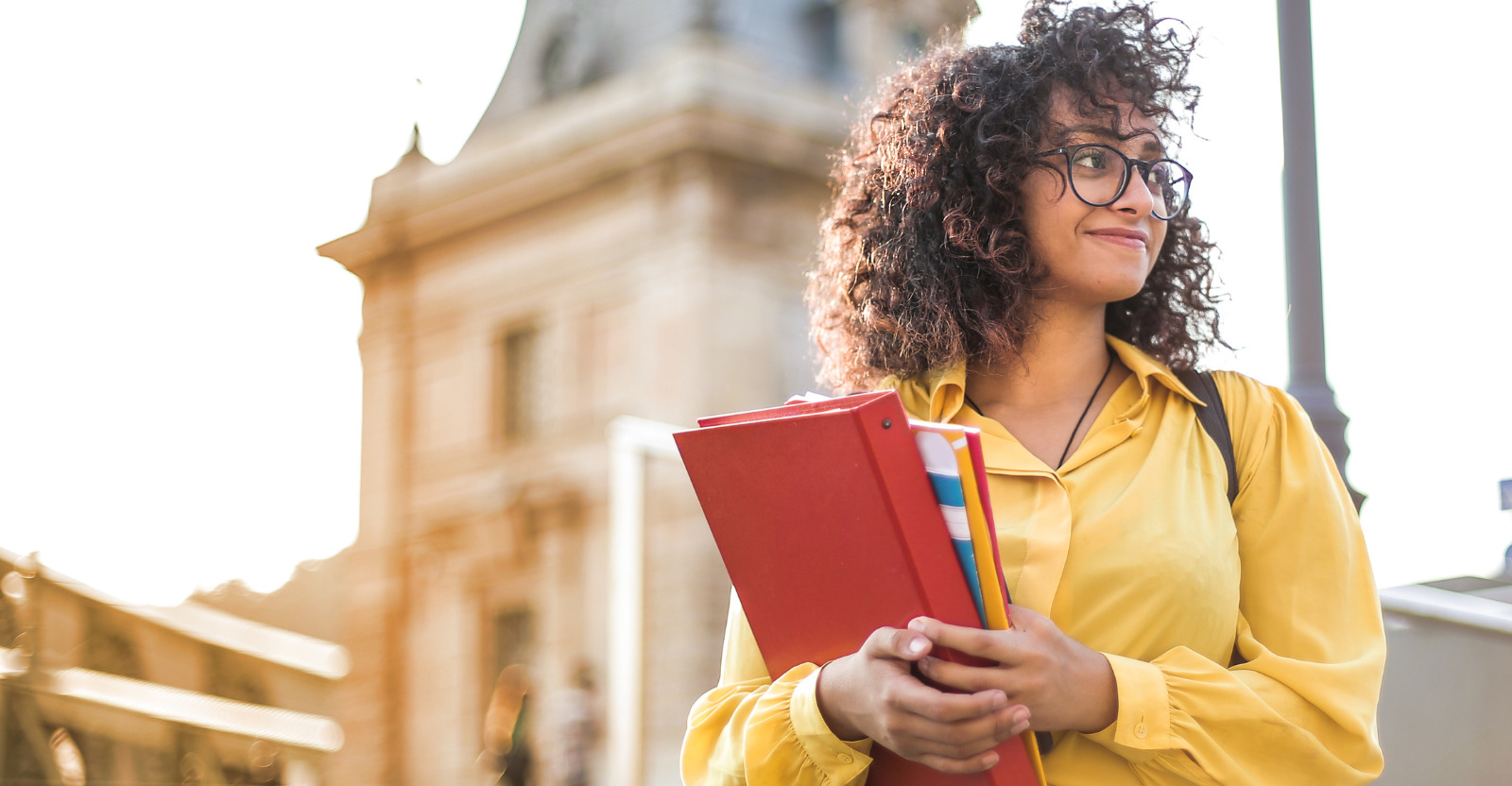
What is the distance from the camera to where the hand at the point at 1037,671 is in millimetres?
1159

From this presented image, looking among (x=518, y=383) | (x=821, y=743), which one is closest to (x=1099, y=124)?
(x=821, y=743)

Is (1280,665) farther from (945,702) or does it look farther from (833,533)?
(833,533)

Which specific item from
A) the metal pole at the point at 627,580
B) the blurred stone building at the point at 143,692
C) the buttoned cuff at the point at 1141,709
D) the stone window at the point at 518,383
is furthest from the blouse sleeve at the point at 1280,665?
the stone window at the point at 518,383

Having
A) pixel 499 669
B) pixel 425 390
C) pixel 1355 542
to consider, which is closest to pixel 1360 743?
pixel 1355 542

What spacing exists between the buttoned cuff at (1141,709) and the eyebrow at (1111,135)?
63 centimetres

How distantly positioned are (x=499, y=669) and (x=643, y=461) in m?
1.29

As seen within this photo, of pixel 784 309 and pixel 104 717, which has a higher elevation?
pixel 784 309

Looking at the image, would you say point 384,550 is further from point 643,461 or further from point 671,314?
point 671,314

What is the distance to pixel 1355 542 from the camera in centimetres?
134

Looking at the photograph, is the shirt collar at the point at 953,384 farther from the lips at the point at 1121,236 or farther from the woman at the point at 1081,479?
the lips at the point at 1121,236

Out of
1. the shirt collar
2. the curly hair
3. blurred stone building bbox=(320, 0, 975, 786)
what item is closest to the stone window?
blurred stone building bbox=(320, 0, 975, 786)

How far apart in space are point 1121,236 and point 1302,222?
1.61 meters

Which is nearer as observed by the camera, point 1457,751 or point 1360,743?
point 1360,743

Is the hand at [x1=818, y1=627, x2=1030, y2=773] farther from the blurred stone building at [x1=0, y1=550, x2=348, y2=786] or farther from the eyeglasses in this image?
the blurred stone building at [x1=0, y1=550, x2=348, y2=786]
